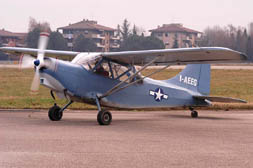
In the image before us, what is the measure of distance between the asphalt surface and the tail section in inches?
71.0

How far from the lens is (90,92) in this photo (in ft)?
47.5

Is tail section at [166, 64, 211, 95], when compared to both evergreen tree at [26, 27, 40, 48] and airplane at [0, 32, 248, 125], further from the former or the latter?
evergreen tree at [26, 27, 40, 48]

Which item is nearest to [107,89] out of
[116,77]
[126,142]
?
[116,77]

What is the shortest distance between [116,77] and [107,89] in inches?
22.4

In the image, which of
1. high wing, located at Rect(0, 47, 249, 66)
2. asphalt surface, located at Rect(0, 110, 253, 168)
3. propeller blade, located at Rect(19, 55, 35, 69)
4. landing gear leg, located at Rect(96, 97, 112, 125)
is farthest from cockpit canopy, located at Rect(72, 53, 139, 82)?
landing gear leg, located at Rect(96, 97, 112, 125)

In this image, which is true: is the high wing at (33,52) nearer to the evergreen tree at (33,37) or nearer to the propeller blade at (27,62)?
the propeller blade at (27,62)

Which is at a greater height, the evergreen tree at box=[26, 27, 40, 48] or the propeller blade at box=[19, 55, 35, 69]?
the evergreen tree at box=[26, 27, 40, 48]

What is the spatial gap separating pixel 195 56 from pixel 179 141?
196 inches

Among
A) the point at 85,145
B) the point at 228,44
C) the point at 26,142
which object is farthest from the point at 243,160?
the point at 228,44

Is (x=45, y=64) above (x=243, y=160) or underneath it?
above

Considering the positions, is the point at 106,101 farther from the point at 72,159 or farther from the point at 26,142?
the point at 72,159

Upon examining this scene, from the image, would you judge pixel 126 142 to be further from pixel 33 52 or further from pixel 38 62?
pixel 33 52

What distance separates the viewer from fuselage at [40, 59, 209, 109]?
1373 centimetres

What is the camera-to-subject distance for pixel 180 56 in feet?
49.4
